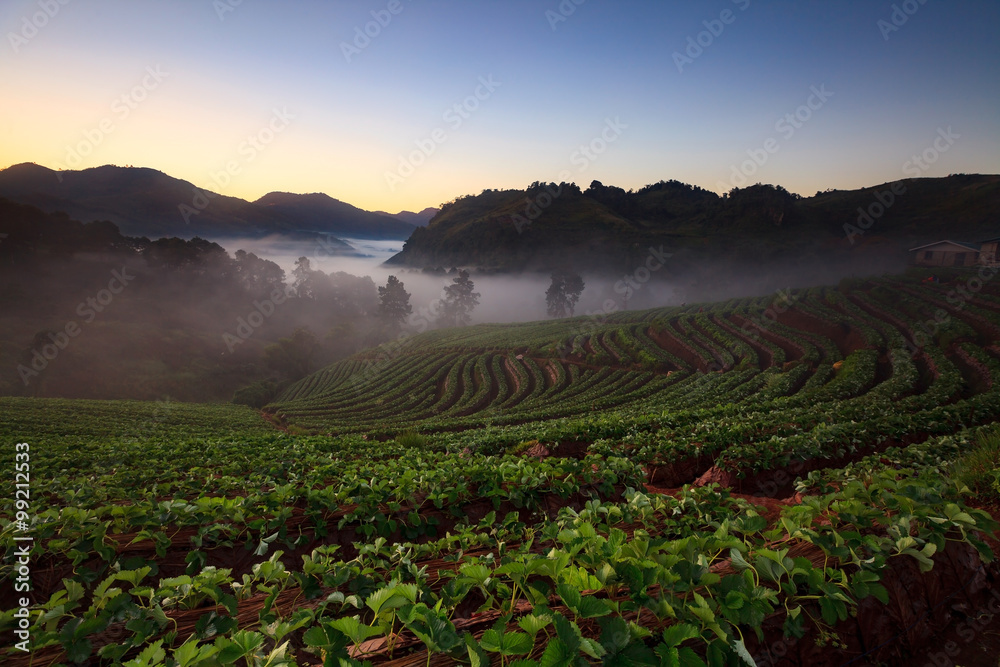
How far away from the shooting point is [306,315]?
363 ft

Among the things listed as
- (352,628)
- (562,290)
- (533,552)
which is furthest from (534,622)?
(562,290)

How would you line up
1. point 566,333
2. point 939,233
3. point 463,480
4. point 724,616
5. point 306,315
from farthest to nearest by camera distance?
1. point 939,233
2. point 306,315
3. point 566,333
4. point 463,480
5. point 724,616

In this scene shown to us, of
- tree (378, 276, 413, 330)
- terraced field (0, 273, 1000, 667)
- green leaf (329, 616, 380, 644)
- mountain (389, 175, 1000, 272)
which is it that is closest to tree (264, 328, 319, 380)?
tree (378, 276, 413, 330)

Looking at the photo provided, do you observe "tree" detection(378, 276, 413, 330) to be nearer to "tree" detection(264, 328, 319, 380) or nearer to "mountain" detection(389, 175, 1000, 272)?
"tree" detection(264, 328, 319, 380)

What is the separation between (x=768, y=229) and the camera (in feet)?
540

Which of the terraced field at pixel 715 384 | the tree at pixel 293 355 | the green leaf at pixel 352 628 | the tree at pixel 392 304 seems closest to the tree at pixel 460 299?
the tree at pixel 392 304

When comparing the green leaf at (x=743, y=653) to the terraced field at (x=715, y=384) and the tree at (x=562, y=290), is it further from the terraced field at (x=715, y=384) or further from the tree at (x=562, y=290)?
the tree at (x=562, y=290)

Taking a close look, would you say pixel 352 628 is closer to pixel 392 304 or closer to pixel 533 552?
pixel 533 552

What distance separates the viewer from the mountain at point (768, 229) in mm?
131875

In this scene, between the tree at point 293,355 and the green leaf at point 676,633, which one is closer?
the green leaf at point 676,633

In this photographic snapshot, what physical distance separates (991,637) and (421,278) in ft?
635

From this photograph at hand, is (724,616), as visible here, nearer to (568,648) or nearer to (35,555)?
(568,648)

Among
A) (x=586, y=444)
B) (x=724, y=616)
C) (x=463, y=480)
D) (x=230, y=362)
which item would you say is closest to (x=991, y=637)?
(x=724, y=616)

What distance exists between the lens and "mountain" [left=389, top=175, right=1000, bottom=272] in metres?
132
